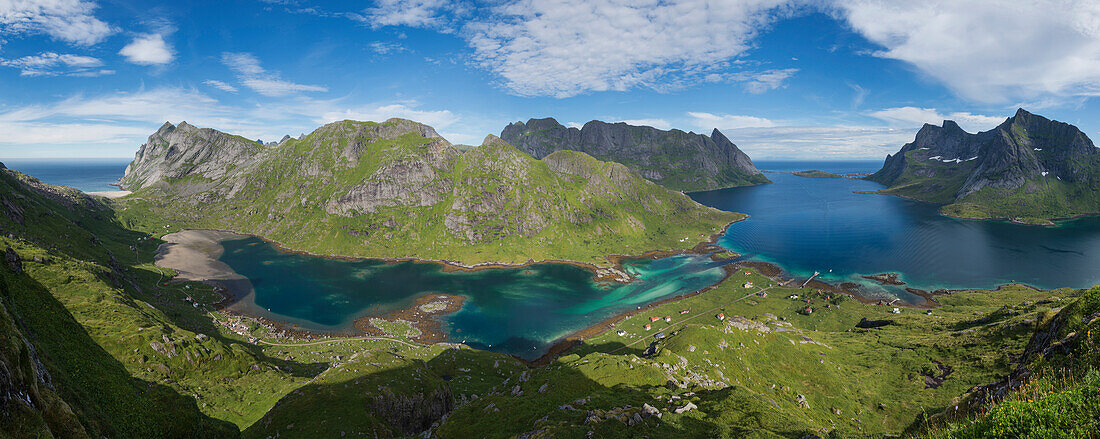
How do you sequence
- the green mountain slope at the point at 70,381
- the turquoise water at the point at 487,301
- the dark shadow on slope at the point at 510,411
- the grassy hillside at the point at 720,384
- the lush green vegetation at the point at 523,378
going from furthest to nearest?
the turquoise water at the point at 487,301
the grassy hillside at the point at 720,384
the dark shadow on slope at the point at 510,411
the lush green vegetation at the point at 523,378
the green mountain slope at the point at 70,381

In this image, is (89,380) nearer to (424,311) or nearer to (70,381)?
(70,381)

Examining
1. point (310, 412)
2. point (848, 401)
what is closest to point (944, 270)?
point (848, 401)

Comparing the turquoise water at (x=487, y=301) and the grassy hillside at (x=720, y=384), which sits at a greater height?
the grassy hillside at (x=720, y=384)

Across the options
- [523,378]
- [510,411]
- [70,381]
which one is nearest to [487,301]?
[523,378]

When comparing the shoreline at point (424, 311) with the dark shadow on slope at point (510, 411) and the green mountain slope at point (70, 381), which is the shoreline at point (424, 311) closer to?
the dark shadow on slope at point (510, 411)

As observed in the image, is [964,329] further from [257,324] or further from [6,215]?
[6,215]

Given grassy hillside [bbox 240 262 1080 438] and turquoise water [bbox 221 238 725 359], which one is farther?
turquoise water [bbox 221 238 725 359]

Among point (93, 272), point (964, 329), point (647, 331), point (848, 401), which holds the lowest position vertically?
point (647, 331)

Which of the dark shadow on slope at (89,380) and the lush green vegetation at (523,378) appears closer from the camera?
the lush green vegetation at (523,378)

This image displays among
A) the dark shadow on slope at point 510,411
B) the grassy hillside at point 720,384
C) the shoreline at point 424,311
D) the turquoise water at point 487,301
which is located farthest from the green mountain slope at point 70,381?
the turquoise water at point 487,301

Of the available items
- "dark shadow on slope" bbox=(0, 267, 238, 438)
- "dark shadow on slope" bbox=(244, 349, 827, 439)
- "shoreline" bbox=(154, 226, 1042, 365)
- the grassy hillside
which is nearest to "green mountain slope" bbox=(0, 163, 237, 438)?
"dark shadow on slope" bbox=(0, 267, 238, 438)

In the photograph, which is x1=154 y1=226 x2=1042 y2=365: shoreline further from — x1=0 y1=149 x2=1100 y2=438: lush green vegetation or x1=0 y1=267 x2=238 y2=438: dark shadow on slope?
x1=0 y1=267 x2=238 y2=438: dark shadow on slope
